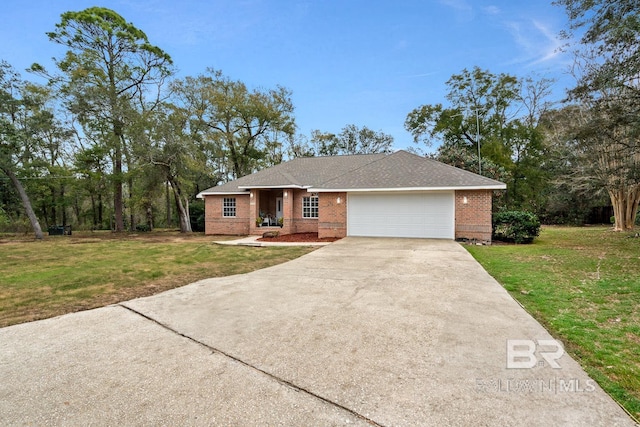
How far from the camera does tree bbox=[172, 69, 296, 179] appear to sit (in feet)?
79.4

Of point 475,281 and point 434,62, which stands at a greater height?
point 434,62

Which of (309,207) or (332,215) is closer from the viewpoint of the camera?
(332,215)

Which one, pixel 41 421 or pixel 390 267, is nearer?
pixel 41 421

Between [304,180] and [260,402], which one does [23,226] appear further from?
[260,402]

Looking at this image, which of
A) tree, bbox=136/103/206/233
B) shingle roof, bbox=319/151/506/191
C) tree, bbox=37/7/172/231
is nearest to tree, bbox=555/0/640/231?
shingle roof, bbox=319/151/506/191

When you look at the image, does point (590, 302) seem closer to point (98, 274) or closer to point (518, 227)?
point (518, 227)

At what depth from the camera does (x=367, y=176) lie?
14781 millimetres

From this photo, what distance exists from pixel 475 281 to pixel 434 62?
52.1 feet

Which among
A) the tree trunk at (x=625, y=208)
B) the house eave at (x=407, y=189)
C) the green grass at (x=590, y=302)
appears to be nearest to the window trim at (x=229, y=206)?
the house eave at (x=407, y=189)

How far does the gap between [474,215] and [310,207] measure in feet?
27.3

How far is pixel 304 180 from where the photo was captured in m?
17.9

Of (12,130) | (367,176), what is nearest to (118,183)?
(12,130)

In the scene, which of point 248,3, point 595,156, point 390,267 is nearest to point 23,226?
point 248,3

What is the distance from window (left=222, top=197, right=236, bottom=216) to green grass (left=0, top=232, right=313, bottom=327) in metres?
7.00
